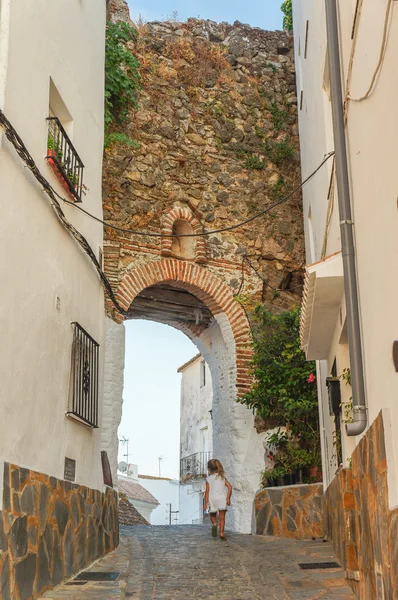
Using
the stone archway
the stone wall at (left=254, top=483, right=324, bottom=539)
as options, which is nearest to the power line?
the stone archway

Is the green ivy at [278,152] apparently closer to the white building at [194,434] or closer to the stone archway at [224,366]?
the stone archway at [224,366]

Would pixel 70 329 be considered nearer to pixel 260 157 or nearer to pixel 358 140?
pixel 358 140

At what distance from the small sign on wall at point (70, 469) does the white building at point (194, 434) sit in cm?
1800

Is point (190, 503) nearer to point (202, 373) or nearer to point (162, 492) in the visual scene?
point (202, 373)

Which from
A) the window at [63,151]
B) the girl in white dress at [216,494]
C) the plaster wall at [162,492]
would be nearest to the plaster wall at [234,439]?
the girl in white dress at [216,494]

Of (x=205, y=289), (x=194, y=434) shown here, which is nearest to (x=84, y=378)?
(x=205, y=289)

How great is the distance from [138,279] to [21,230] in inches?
273

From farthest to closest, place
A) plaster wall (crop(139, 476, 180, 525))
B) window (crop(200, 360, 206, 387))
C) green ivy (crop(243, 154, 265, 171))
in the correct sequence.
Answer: plaster wall (crop(139, 476, 180, 525)) → window (crop(200, 360, 206, 387)) → green ivy (crop(243, 154, 265, 171))

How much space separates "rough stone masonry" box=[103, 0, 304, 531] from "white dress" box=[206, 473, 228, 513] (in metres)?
1.98

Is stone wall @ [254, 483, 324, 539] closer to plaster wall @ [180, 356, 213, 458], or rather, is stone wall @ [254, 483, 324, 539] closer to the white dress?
the white dress

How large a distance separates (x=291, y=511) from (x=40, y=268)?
6.04 m

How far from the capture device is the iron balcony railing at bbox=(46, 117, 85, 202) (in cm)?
729

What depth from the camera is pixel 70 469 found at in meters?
7.20

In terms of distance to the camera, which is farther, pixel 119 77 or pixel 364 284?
pixel 119 77
